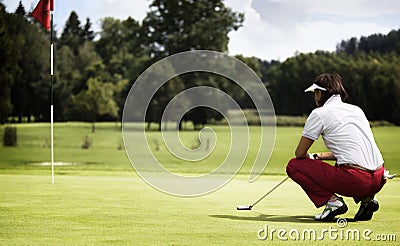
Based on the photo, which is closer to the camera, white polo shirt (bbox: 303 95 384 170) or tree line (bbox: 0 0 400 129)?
white polo shirt (bbox: 303 95 384 170)

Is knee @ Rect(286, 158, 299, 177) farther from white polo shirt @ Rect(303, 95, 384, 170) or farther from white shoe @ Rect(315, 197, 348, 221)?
white shoe @ Rect(315, 197, 348, 221)

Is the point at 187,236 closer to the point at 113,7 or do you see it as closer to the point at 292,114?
the point at 292,114

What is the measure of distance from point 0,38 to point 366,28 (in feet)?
58.1

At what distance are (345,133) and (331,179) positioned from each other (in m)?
0.45

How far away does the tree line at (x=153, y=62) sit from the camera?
31.0 metres

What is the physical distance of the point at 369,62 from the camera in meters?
32.1

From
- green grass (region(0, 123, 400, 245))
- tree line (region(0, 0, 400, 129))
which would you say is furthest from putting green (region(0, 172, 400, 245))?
tree line (region(0, 0, 400, 129))

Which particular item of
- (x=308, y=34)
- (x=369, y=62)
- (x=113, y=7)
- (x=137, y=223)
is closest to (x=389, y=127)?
(x=369, y=62)

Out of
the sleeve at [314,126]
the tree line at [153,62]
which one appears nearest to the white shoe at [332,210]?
the sleeve at [314,126]

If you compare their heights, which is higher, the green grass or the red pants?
the red pants

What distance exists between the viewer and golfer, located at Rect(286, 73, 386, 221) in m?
6.26

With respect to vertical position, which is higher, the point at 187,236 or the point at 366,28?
the point at 366,28

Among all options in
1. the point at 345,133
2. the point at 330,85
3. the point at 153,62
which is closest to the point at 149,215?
the point at 345,133

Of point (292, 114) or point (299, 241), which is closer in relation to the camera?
point (299, 241)
